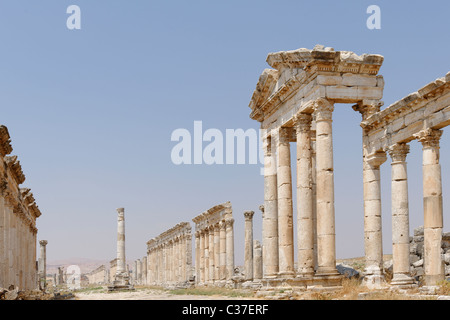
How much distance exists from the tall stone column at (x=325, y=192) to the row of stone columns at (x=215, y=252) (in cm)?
2431

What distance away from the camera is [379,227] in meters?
24.1

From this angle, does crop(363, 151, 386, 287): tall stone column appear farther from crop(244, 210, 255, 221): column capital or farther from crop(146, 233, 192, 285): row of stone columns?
crop(146, 233, 192, 285): row of stone columns

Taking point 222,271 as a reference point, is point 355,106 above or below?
above

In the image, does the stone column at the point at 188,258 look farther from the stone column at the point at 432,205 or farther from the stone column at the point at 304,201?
the stone column at the point at 432,205

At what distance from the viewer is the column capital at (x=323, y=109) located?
2251cm

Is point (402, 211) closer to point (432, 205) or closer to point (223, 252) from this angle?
point (432, 205)

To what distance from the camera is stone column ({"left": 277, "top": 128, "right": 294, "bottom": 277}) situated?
24934 mm

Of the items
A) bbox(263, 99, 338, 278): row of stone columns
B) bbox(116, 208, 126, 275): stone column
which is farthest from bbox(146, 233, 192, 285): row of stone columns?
bbox(263, 99, 338, 278): row of stone columns
